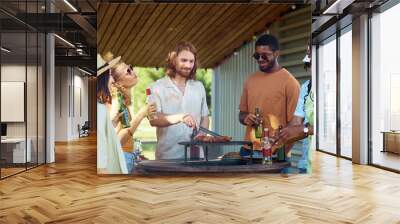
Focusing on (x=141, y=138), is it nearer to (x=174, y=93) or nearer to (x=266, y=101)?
(x=174, y=93)

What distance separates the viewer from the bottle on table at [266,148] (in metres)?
7.29

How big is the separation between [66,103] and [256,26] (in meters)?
11.9

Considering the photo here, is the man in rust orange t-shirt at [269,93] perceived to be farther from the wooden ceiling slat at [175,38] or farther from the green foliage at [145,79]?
the wooden ceiling slat at [175,38]

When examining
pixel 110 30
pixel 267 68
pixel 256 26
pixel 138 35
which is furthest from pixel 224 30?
pixel 110 30

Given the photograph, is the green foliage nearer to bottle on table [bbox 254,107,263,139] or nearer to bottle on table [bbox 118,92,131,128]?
bottle on table [bbox 118,92,131,128]

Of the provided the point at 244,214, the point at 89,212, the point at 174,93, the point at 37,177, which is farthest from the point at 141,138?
the point at 244,214

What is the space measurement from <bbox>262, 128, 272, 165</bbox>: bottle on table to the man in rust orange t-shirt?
0.28 feet

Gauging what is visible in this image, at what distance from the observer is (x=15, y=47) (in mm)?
7492

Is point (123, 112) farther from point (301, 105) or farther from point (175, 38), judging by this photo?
point (301, 105)

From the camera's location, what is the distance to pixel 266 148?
729 centimetres

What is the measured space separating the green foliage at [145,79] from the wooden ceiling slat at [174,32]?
18 centimetres

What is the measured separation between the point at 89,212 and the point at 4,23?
4.11 m

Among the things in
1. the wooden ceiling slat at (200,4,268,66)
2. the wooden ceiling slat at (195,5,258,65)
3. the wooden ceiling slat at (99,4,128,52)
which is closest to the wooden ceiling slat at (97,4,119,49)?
the wooden ceiling slat at (99,4,128,52)

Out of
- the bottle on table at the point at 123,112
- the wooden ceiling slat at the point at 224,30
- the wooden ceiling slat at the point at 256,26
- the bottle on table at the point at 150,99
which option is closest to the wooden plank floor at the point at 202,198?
the bottle on table at the point at 123,112
